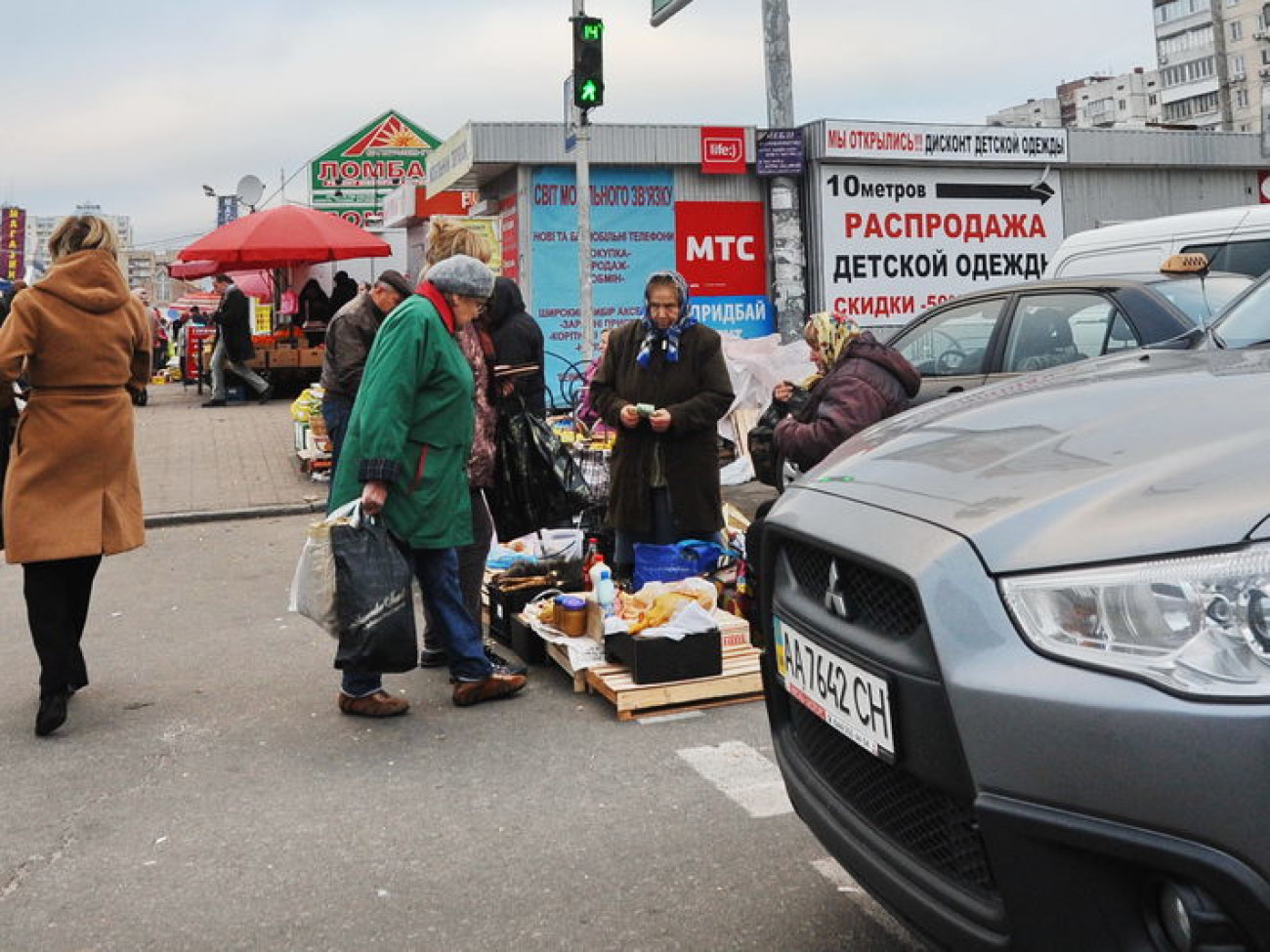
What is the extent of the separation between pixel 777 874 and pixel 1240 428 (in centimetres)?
181

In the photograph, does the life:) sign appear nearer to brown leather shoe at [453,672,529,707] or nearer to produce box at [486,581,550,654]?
produce box at [486,581,550,654]

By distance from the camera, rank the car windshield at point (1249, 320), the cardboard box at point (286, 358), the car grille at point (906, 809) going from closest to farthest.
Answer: the car grille at point (906, 809) < the car windshield at point (1249, 320) < the cardboard box at point (286, 358)

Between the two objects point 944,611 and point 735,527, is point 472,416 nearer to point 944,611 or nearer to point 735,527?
point 735,527

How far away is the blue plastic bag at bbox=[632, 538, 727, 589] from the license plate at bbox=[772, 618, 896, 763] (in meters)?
3.22

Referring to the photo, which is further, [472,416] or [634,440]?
[634,440]

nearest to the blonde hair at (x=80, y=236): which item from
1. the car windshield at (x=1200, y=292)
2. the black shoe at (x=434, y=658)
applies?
the black shoe at (x=434, y=658)

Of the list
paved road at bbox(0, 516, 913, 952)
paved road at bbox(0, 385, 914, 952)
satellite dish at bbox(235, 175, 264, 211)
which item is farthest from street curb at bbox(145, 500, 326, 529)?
satellite dish at bbox(235, 175, 264, 211)

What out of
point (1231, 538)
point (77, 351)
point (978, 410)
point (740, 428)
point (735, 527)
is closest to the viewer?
point (1231, 538)

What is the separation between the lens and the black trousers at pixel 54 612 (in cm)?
488

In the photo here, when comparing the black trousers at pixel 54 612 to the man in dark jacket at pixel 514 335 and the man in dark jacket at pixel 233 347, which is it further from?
the man in dark jacket at pixel 233 347

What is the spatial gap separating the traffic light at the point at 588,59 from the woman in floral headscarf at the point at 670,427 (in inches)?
185

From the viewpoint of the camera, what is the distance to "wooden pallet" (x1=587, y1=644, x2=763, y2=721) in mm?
4777

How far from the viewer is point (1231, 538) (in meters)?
1.77

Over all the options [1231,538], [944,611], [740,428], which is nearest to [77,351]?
[944,611]
